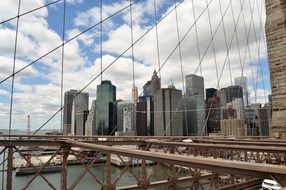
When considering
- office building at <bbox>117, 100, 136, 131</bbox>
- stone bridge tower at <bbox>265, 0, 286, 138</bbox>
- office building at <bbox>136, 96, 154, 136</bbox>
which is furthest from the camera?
office building at <bbox>136, 96, 154, 136</bbox>

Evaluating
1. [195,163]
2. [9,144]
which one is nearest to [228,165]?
[195,163]

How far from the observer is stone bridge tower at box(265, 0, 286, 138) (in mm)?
16266

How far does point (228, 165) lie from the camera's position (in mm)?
3322

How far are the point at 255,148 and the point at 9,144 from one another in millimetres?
6059

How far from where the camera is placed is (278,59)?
54.5 ft

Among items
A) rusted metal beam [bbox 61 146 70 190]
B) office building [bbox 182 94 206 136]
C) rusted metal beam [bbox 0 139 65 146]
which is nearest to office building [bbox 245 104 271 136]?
office building [bbox 182 94 206 136]

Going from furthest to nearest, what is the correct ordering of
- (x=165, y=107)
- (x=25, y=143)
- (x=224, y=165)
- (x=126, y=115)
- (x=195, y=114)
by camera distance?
(x=195, y=114) → (x=165, y=107) → (x=126, y=115) → (x=25, y=143) → (x=224, y=165)

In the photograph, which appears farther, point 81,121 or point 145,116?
point 145,116

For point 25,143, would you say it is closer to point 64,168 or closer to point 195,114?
point 64,168

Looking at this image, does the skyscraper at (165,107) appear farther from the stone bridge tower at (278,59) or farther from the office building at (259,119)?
the stone bridge tower at (278,59)

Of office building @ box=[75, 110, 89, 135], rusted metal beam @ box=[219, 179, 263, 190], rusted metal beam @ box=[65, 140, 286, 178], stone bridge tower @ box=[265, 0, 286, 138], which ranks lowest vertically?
rusted metal beam @ box=[219, 179, 263, 190]

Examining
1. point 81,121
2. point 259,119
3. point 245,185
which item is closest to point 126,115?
point 81,121

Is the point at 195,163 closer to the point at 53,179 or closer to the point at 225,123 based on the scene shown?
the point at 53,179

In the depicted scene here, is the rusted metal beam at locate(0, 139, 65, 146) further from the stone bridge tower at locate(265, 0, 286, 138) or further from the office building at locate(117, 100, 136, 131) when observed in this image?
the office building at locate(117, 100, 136, 131)
